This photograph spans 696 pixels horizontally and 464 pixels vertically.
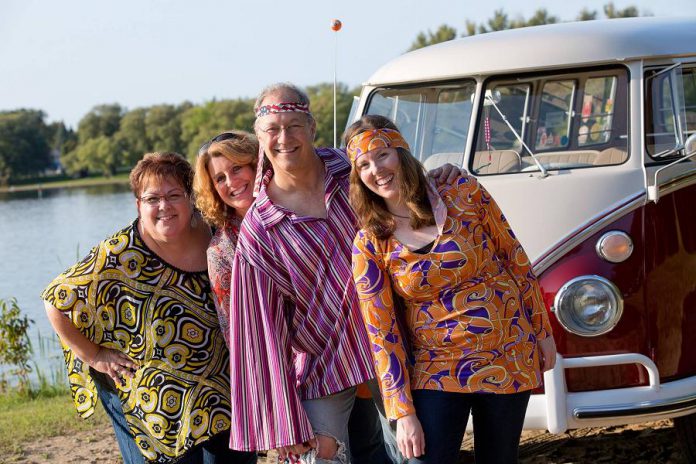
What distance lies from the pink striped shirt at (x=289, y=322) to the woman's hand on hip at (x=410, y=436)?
259 mm

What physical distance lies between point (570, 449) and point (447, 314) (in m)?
2.85

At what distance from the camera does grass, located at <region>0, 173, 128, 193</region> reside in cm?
6336

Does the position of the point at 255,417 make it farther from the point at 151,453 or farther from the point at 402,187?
the point at 402,187

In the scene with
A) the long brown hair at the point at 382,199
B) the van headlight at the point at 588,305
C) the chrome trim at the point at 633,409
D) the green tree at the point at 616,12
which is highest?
the green tree at the point at 616,12

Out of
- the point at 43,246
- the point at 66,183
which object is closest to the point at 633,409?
the point at 43,246

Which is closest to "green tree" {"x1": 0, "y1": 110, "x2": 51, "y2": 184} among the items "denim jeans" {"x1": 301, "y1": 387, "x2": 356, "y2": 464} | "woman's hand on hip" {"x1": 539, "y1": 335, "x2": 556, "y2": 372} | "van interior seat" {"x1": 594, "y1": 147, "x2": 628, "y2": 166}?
"van interior seat" {"x1": 594, "y1": 147, "x2": 628, "y2": 166}

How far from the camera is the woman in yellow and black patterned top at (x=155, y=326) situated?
340 centimetres

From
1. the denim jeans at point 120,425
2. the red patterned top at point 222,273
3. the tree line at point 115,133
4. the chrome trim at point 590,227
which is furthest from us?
the tree line at point 115,133

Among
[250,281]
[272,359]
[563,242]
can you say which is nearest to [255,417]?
[272,359]

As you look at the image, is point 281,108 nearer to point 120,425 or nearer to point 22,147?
point 120,425

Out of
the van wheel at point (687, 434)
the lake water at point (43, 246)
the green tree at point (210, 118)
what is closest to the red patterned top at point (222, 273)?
the van wheel at point (687, 434)

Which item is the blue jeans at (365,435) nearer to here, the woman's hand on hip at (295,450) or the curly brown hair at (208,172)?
the woman's hand on hip at (295,450)

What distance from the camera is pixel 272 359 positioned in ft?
9.98

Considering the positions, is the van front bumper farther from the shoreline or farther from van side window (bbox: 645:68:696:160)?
the shoreline
